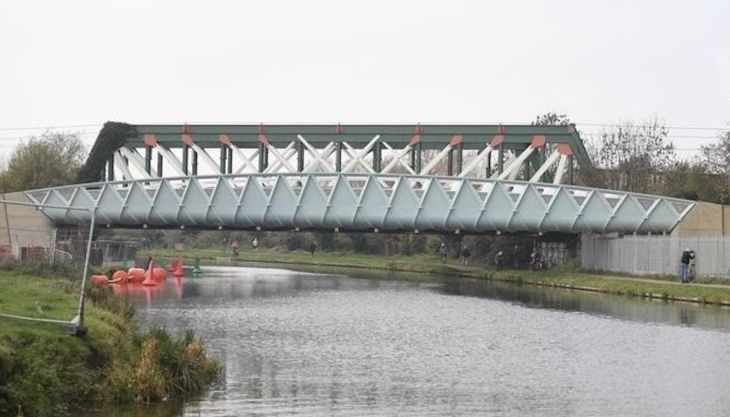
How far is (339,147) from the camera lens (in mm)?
96250

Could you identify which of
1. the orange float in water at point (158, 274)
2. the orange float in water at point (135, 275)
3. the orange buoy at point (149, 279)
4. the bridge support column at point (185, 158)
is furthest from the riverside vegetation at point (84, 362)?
the bridge support column at point (185, 158)

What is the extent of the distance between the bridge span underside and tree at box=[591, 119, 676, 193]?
19.0 m

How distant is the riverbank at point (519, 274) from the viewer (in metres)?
61.3

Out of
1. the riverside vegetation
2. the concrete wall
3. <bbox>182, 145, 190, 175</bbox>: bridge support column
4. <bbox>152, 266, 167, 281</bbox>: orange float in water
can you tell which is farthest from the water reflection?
<bbox>182, 145, 190, 175</bbox>: bridge support column

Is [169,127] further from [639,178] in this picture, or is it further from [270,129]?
[639,178]

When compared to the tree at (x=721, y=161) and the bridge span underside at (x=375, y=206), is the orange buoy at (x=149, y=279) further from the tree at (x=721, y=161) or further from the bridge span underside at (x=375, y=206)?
the tree at (x=721, y=161)

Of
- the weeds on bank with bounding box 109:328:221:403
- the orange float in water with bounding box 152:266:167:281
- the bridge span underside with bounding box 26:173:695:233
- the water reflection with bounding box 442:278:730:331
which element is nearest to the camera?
the weeds on bank with bounding box 109:328:221:403

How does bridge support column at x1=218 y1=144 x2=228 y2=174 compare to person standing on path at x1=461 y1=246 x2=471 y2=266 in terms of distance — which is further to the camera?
person standing on path at x1=461 y1=246 x2=471 y2=266

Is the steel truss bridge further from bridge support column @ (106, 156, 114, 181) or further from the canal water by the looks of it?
the canal water

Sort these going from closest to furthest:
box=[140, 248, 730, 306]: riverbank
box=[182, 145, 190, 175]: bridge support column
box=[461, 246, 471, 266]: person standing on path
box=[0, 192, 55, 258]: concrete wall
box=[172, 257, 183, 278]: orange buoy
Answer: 1. box=[0, 192, 55, 258]: concrete wall
2. box=[140, 248, 730, 306]: riverbank
3. box=[172, 257, 183, 278]: orange buoy
4. box=[182, 145, 190, 175]: bridge support column
5. box=[461, 246, 471, 266]: person standing on path

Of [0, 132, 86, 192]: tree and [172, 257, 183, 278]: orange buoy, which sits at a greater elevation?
[0, 132, 86, 192]: tree

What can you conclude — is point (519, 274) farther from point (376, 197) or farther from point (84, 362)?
point (84, 362)

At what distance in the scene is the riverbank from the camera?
61.3m

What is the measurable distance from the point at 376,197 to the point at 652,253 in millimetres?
21283
